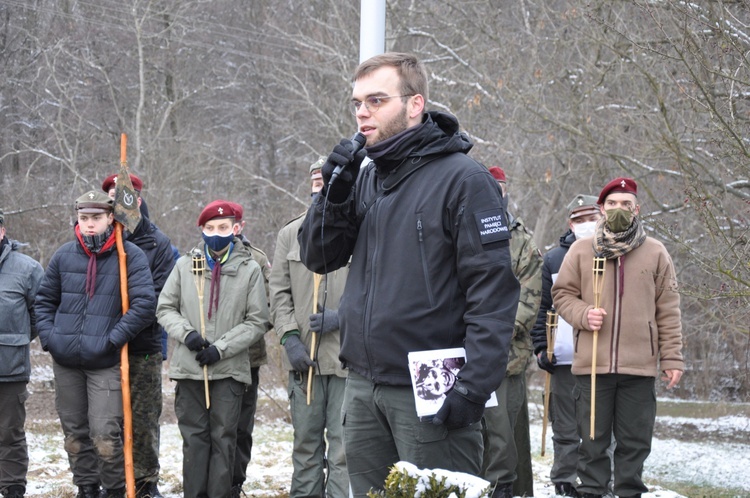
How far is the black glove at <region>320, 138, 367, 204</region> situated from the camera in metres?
3.68

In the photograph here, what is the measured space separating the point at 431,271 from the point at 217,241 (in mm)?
3595

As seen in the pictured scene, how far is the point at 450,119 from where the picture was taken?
153 inches

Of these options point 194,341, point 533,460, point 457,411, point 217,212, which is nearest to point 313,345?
point 194,341

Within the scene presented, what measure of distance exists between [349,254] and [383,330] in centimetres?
53

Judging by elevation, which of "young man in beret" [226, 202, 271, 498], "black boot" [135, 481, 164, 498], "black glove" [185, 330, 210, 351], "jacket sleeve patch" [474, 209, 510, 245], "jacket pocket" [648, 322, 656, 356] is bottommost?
"black boot" [135, 481, 164, 498]

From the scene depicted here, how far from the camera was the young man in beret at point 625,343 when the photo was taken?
639cm

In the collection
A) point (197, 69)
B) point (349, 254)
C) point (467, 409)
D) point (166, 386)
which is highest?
point (197, 69)

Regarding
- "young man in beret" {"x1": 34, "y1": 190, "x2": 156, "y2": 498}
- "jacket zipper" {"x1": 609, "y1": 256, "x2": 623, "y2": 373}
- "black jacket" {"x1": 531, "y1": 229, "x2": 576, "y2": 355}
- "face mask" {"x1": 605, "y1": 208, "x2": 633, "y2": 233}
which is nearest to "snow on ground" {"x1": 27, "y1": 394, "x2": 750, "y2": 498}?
"young man in beret" {"x1": 34, "y1": 190, "x2": 156, "y2": 498}

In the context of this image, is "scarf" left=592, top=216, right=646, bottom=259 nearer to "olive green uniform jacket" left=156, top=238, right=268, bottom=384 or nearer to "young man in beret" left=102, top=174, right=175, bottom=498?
"olive green uniform jacket" left=156, top=238, right=268, bottom=384

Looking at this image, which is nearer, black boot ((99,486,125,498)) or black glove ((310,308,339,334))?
black glove ((310,308,339,334))

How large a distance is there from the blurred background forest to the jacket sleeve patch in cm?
303

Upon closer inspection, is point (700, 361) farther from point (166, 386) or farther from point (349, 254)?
point (349, 254)

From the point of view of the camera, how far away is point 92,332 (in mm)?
6832

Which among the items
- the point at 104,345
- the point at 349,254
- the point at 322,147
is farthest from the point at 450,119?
the point at 322,147
